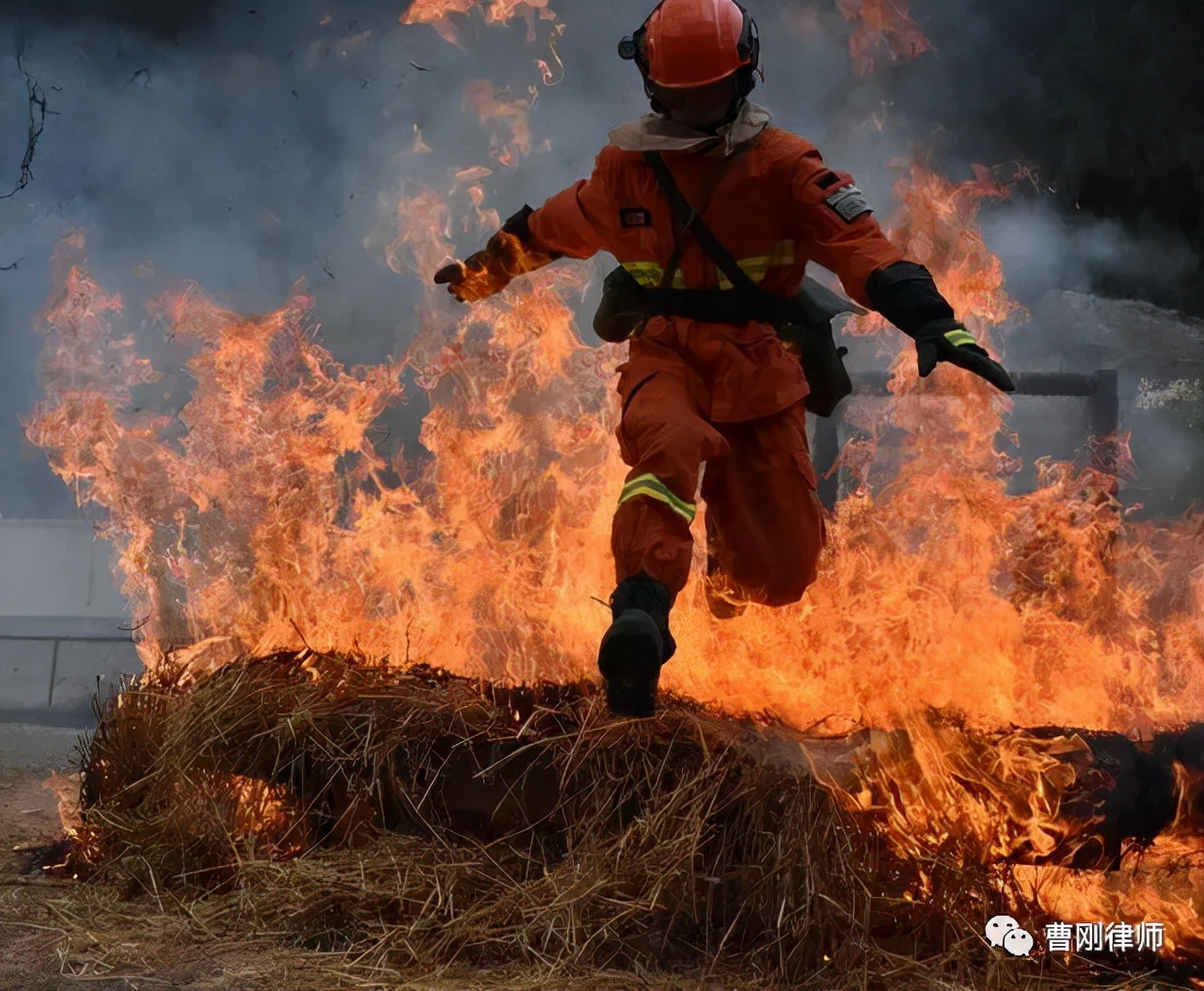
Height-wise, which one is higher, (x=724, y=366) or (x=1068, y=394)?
(x=1068, y=394)

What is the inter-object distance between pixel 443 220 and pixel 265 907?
3.34 metres

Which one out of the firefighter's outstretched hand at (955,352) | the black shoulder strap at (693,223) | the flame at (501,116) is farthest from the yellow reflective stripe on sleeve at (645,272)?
the flame at (501,116)

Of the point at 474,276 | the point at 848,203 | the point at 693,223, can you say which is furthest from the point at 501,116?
the point at 848,203

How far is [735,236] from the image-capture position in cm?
320

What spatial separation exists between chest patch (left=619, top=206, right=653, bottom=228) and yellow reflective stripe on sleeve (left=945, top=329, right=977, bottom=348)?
96 cm

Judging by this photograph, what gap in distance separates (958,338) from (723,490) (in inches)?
37.7

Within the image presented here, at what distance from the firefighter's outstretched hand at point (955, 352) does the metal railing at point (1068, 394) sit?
4.03 m

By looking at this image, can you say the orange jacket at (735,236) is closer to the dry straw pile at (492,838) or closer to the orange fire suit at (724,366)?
the orange fire suit at (724,366)

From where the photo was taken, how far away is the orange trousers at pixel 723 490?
289 cm

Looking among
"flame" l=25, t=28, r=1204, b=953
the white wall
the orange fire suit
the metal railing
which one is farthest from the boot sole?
the white wall

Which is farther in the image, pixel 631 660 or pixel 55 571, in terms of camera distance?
pixel 55 571

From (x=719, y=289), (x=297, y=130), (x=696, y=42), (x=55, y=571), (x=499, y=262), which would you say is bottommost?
(x=55, y=571)

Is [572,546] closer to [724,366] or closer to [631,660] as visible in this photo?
[724,366]

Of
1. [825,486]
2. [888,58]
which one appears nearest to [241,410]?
[825,486]
